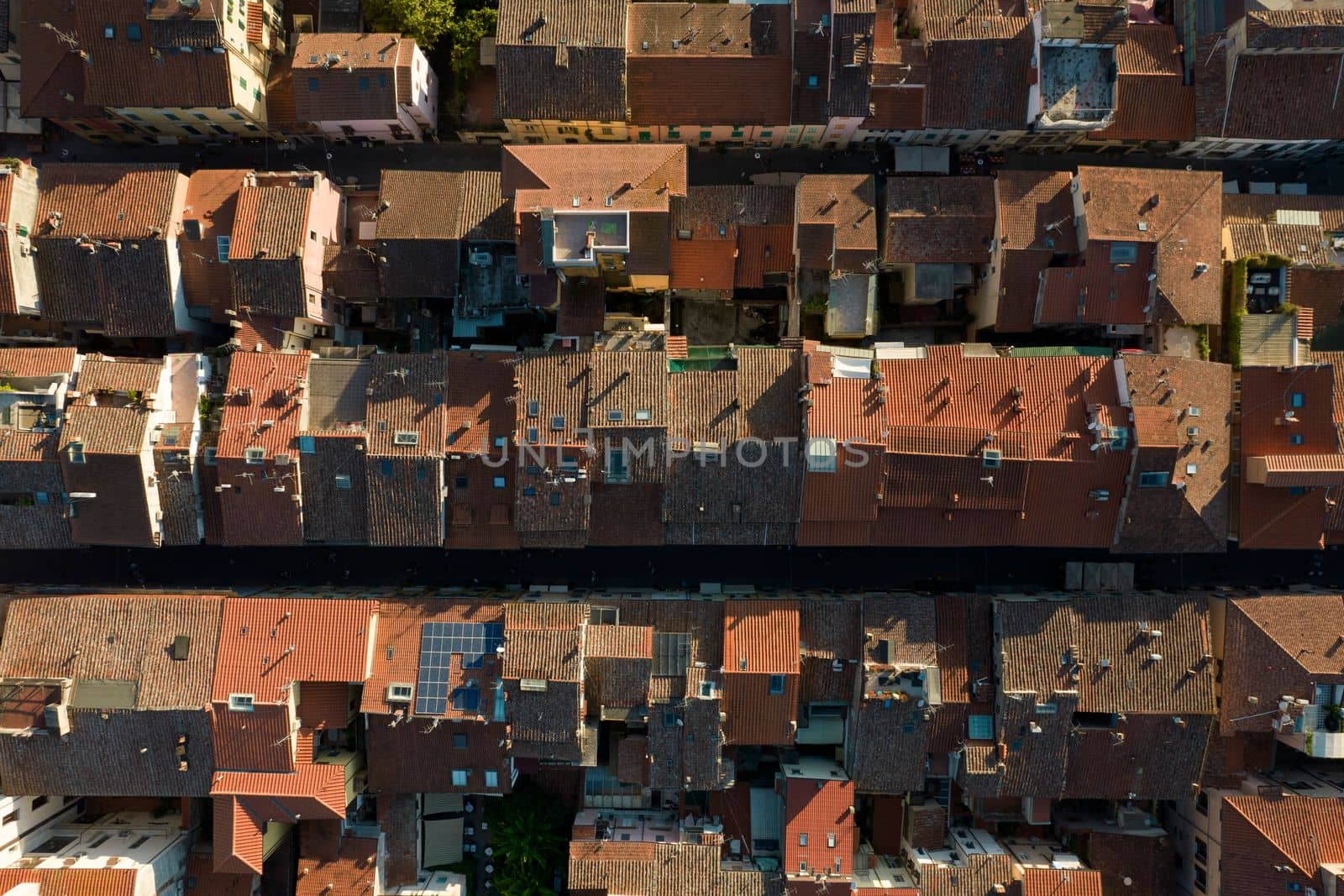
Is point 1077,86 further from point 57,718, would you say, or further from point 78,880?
point 78,880

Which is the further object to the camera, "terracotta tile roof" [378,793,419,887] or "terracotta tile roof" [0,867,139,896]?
"terracotta tile roof" [378,793,419,887]

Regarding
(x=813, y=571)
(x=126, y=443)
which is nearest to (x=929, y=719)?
(x=813, y=571)

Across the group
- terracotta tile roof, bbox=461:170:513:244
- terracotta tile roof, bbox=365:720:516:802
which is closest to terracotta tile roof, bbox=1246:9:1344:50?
terracotta tile roof, bbox=461:170:513:244

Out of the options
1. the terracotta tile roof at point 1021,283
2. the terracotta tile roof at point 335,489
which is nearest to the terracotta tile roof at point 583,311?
the terracotta tile roof at point 335,489

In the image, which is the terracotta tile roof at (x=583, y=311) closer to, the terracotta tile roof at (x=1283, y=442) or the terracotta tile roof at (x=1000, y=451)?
the terracotta tile roof at (x=1000, y=451)

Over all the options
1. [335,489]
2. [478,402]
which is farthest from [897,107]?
[335,489]

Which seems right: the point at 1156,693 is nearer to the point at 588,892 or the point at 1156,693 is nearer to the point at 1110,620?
the point at 1110,620

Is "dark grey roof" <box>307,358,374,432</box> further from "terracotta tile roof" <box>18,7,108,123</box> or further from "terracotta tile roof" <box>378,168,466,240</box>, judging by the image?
"terracotta tile roof" <box>18,7,108,123</box>
